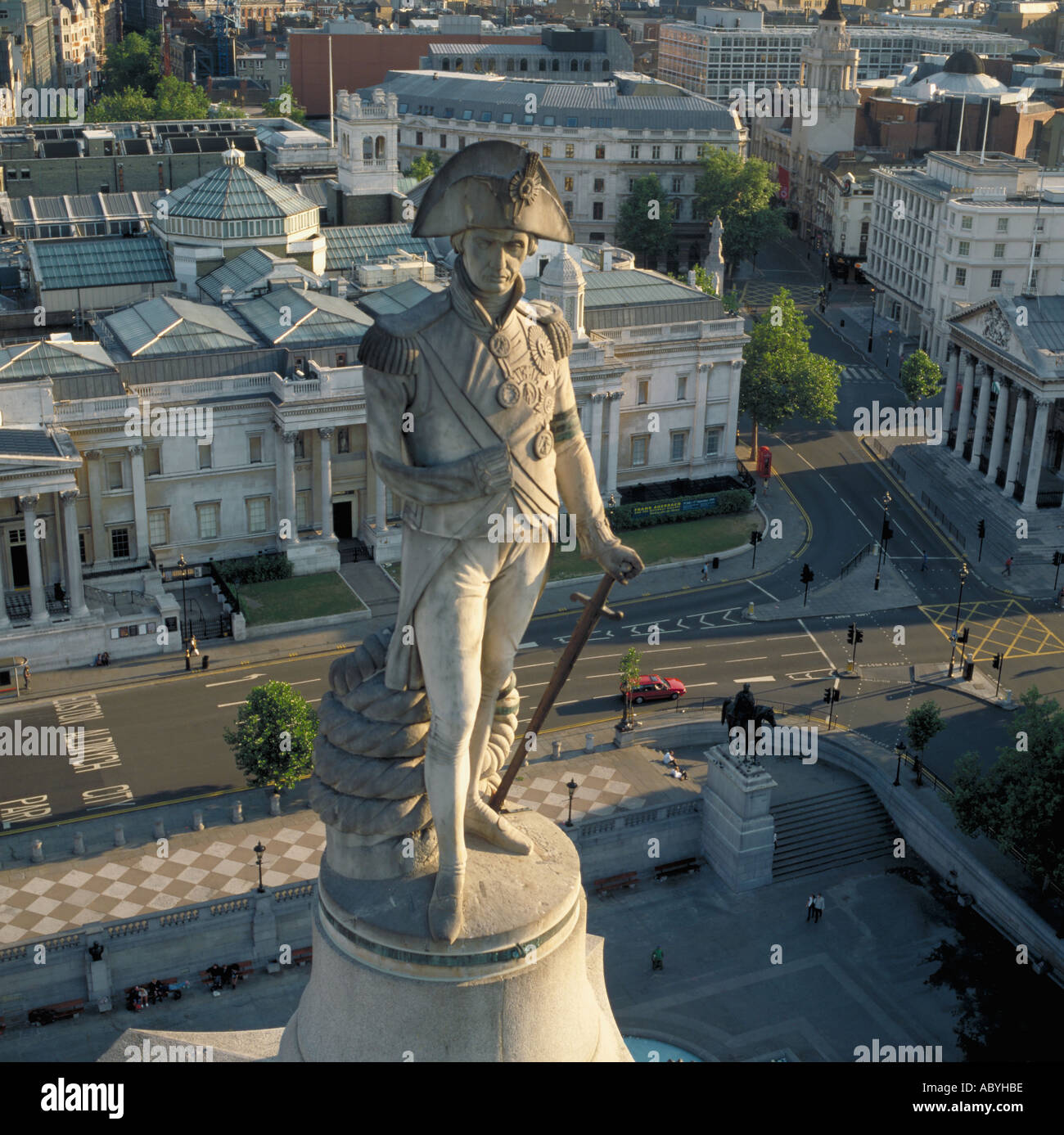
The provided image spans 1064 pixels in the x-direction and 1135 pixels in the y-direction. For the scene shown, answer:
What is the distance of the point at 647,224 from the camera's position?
14925cm

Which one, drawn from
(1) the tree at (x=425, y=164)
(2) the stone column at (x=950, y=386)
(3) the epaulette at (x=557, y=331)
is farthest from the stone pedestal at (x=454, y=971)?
(1) the tree at (x=425, y=164)

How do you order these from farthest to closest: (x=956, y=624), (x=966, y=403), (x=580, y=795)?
(x=966, y=403), (x=956, y=624), (x=580, y=795)

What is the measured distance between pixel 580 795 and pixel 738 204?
10167cm

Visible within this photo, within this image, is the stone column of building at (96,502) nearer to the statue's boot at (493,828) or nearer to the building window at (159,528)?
the building window at (159,528)

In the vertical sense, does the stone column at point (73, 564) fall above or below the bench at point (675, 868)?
above

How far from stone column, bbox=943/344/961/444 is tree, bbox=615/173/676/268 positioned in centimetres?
4564

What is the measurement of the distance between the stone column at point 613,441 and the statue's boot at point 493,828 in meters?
69.8

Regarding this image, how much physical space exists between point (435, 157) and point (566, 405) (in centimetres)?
14799

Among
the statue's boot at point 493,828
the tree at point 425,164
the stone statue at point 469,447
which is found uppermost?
the stone statue at point 469,447

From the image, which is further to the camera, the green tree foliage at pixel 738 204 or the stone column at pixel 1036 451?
the green tree foliage at pixel 738 204

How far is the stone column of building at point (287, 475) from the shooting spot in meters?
84.5

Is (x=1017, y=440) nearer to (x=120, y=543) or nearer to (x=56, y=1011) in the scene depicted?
(x=120, y=543)

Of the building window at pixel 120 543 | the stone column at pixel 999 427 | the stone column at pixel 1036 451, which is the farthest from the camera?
the stone column at pixel 999 427

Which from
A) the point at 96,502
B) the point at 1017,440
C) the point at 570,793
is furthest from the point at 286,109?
the point at 570,793
